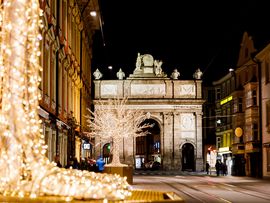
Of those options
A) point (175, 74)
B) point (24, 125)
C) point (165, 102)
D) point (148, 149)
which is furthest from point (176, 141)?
point (24, 125)

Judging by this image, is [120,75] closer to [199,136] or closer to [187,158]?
[199,136]

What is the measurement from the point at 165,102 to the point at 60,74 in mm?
44581

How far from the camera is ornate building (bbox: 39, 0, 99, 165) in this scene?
2673 cm

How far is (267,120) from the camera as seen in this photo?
49719mm

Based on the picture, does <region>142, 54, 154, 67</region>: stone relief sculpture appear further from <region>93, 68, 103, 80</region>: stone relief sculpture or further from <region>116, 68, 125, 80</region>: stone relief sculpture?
<region>93, 68, 103, 80</region>: stone relief sculpture

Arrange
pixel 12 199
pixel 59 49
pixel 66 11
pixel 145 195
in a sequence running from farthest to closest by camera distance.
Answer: pixel 66 11
pixel 59 49
pixel 145 195
pixel 12 199

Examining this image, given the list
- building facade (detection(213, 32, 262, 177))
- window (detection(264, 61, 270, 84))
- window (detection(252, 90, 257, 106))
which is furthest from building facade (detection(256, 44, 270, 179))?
window (detection(252, 90, 257, 106))

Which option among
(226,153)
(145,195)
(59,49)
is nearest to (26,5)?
(145,195)

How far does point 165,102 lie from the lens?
76750mm

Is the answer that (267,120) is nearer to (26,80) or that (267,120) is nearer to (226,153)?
(226,153)

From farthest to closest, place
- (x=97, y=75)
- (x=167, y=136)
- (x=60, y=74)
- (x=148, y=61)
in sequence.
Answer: (x=148, y=61), (x=167, y=136), (x=97, y=75), (x=60, y=74)

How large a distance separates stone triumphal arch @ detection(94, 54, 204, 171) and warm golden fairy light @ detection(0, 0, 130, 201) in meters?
66.7

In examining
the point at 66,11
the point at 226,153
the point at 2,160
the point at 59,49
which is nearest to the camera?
the point at 2,160

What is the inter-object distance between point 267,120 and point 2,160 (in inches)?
1673
